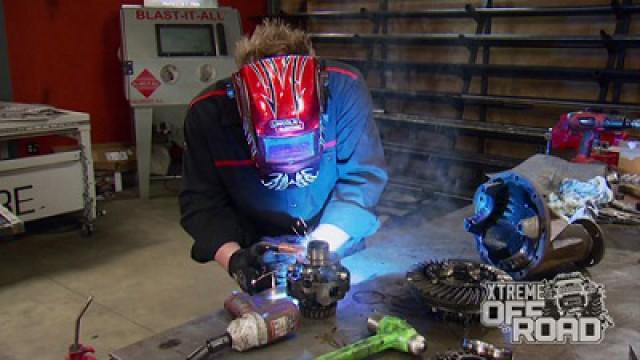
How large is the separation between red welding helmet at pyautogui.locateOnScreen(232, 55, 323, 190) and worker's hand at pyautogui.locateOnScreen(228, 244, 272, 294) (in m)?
0.18

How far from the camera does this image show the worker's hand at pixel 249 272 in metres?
1.19

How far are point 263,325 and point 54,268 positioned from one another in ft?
7.82

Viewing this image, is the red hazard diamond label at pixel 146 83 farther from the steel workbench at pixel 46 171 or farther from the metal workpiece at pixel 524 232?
the metal workpiece at pixel 524 232

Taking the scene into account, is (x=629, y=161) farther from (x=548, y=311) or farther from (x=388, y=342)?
(x=388, y=342)

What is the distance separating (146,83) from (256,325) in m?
3.35

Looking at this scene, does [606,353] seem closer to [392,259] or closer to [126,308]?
[392,259]

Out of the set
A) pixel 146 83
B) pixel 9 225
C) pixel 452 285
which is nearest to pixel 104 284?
pixel 9 225

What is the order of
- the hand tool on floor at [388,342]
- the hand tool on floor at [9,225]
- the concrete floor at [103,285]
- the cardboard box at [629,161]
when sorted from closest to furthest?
1. the hand tool on floor at [388,342]
2. the hand tool on floor at [9,225]
3. the cardboard box at [629,161]
4. the concrete floor at [103,285]

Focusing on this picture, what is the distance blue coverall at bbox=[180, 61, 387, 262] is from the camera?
1423mm

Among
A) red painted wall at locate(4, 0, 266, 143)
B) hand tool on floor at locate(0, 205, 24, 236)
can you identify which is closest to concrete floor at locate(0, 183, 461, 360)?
hand tool on floor at locate(0, 205, 24, 236)

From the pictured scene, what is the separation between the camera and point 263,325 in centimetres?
99

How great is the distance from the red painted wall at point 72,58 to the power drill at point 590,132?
3.35 meters

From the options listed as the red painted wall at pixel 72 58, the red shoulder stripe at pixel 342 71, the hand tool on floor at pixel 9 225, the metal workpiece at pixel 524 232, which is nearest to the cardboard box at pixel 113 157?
the red painted wall at pixel 72 58

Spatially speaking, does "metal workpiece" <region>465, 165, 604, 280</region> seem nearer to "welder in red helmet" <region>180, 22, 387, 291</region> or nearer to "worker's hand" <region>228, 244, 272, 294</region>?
"welder in red helmet" <region>180, 22, 387, 291</region>
